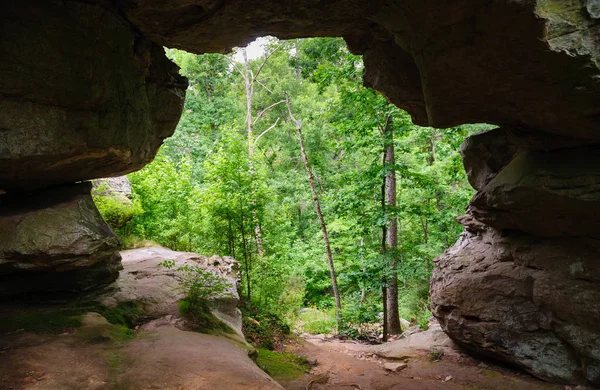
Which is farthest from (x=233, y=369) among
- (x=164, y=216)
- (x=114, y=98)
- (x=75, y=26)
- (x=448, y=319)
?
(x=164, y=216)

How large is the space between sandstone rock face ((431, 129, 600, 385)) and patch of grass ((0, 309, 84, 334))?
25.7 feet

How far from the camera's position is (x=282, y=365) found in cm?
784

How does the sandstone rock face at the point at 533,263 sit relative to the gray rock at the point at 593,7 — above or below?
below

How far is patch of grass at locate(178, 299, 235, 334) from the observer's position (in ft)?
21.7

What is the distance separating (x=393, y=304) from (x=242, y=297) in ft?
17.3

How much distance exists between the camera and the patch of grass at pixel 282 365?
289 inches

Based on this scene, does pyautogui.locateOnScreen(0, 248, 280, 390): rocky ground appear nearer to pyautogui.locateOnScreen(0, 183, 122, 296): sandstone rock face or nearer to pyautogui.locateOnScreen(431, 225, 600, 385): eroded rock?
pyautogui.locateOnScreen(0, 183, 122, 296): sandstone rock face

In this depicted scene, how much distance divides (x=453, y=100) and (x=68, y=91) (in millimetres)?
6029

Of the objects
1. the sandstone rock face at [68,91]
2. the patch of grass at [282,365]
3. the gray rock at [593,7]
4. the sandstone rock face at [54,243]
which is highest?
the gray rock at [593,7]

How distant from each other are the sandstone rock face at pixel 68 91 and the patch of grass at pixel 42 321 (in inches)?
81.5

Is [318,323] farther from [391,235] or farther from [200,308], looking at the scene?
[200,308]

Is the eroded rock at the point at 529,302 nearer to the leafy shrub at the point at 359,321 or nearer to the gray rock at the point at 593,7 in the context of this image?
the leafy shrub at the point at 359,321

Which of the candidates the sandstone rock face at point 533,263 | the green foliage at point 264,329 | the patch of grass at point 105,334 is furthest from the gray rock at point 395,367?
the patch of grass at point 105,334

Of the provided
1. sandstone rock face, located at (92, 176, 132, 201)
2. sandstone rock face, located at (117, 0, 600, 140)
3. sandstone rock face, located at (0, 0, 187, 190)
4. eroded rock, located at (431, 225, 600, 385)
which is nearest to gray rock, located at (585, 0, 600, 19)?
sandstone rock face, located at (117, 0, 600, 140)
